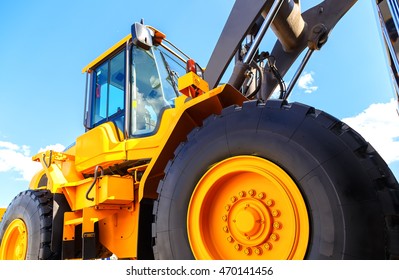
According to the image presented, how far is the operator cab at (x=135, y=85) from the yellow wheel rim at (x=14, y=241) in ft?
5.18

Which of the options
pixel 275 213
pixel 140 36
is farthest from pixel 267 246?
pixel 140 36

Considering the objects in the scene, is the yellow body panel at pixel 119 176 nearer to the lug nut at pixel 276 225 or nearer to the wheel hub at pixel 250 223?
the wheel hub at pixel 250 223

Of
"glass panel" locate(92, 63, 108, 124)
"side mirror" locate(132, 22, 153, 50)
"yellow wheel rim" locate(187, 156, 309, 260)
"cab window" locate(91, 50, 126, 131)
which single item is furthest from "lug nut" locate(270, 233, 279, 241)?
"glass panel" locate(92, 63, 108, 124)

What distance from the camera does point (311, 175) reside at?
181 cm

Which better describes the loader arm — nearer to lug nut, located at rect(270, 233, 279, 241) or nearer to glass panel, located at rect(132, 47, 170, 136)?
glass panel, located at rect(132, 47, 170, 136)

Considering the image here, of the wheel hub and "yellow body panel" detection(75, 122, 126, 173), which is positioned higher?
"yellow body panel" detection(75, 122, 126, 173)

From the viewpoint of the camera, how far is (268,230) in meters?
1.97

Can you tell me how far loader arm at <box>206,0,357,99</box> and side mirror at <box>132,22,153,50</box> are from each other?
0.67 meters

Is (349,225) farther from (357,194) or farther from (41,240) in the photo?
(41,240)

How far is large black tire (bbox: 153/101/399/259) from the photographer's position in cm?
164

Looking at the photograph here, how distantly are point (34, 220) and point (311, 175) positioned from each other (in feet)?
Result: 11.7

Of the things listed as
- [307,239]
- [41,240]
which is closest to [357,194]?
[307,239]

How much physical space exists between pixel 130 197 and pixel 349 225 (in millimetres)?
2238

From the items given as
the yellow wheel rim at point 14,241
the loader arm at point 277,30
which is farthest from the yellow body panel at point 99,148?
the loader arm at point 277,30
